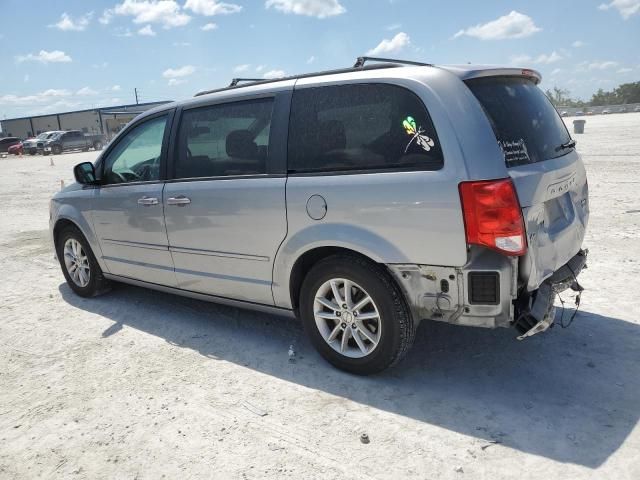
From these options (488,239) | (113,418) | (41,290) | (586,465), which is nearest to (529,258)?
(488,239)

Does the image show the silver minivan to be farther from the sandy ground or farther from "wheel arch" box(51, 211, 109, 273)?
"wheel arch" box(51, 211, 109, 273)

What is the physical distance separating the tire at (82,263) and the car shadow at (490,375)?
825mm

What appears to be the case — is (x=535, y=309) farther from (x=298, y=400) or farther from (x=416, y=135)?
(x=298, y=400)

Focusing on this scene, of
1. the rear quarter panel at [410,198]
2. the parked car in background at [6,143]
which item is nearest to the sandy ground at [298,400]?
the rear quarter panel at [410,198]

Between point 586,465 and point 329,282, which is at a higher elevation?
point 329,282

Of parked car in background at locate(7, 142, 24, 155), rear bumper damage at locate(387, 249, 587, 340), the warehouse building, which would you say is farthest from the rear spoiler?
the warehouse building

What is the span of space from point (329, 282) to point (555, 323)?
1.98 meters

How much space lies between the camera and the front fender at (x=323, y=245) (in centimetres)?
308

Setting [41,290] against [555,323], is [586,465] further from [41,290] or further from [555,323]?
[41,290]

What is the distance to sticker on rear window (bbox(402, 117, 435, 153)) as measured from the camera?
2.93 meters

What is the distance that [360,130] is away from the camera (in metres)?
3.19

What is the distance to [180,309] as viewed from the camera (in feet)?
16.2

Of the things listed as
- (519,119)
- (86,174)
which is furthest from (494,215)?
(86,174)

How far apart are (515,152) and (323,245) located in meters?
1.28
